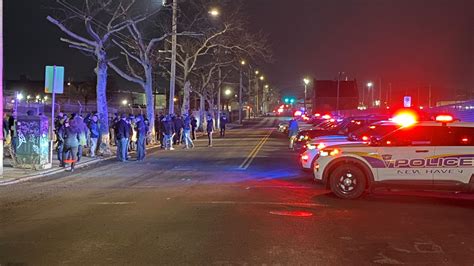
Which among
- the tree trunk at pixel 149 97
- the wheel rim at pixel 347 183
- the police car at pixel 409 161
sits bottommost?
the wheel rim at pixel 347 183

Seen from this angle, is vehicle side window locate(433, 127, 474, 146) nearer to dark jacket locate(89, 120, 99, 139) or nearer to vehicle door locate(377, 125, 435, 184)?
vehicle door locate(377, 125, 435, 184)

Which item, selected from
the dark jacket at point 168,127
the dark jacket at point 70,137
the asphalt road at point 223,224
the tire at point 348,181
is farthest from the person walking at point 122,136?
the tire at point 348,181

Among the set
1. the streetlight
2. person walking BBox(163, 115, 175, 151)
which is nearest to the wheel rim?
person walking BBox(163, 115, 175, 151)

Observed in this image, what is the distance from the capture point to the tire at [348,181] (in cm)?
1134

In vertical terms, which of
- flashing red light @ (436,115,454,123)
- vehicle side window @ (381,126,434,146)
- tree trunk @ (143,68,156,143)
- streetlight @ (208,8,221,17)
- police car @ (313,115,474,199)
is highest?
streetlight @ (208,8,221,17)

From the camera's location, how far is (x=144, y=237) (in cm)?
774

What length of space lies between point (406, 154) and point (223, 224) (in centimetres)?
445

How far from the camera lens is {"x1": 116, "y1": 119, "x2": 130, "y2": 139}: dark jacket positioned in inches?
781

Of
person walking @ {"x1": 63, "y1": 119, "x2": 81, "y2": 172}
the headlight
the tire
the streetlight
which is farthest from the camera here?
the streetlight

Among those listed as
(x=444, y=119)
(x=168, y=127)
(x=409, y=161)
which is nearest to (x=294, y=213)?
(x=409, y=161)

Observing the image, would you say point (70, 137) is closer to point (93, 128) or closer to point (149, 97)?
point (93, 128)

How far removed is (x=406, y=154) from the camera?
36.2 feet

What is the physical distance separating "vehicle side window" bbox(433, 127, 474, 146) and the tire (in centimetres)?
166

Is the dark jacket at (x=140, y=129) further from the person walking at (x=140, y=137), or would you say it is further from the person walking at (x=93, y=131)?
the person walking at (x=93, y=131)
